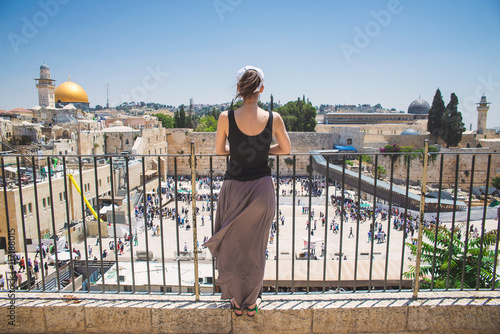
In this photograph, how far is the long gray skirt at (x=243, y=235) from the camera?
1797 mm

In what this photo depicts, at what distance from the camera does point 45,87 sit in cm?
3950

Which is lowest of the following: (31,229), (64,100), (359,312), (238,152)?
(31,229)

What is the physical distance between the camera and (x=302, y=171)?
3067cm

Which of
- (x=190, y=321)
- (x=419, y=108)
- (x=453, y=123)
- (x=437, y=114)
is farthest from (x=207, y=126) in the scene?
(x=190, y=321)

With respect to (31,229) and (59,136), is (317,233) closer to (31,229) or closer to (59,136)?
(31,229)

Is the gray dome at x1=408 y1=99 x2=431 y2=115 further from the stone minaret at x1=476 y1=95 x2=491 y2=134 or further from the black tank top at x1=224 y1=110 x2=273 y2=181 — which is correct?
the black tank top at x1=224 y1=110 x2=273 y2=181

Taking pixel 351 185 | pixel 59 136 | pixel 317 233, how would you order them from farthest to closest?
pixel 59 136, pixel 351 185, pixel 317 233

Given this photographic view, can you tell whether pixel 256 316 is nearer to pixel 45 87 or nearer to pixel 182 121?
pixel 182 121

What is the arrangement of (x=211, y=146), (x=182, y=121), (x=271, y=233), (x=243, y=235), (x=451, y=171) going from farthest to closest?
1. (x=182, y=121)
2. (x=211, y=146)
3. (x=451, y=171)
4. (x=271, y=233)
5. (x=243, y=235)

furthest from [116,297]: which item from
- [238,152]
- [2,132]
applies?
[2,132]

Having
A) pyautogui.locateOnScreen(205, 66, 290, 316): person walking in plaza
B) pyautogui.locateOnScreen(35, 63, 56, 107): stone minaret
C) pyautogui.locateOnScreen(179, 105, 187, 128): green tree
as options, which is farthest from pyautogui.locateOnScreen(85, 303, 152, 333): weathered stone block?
pyautogui.locateOnScreen(35, 63, 56, 107): stone minaret

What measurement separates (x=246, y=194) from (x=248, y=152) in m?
0.23

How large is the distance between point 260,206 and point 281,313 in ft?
2.16

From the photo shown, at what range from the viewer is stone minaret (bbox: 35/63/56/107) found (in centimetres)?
3938
